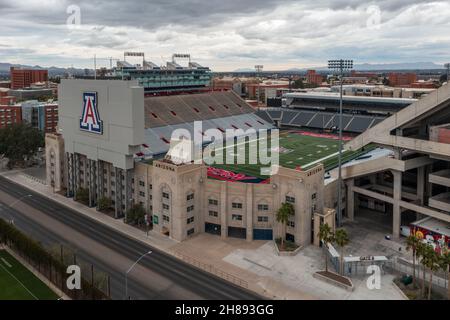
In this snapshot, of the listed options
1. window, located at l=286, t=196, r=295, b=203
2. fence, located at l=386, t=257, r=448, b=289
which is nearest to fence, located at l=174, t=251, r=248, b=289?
window, located at l=286, t=196, r=295, b=203

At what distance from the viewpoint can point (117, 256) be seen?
2143 inches

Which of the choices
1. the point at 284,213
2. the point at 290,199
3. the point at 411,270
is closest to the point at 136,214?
the point at 284,213

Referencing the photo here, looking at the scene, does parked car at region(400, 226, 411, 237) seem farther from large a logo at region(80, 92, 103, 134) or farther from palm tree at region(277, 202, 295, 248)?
large a logo at region(80, 92, 103, 134)

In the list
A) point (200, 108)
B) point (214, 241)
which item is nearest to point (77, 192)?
point (214, 241)

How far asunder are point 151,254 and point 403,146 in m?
39.0

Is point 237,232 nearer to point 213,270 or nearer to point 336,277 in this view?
point 213,270

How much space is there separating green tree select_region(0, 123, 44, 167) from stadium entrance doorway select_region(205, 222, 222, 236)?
208ft

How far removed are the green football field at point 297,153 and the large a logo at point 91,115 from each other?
74.6 ft

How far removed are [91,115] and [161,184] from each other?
19.4 meters

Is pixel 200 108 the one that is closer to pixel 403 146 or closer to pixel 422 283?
pixel 403 146

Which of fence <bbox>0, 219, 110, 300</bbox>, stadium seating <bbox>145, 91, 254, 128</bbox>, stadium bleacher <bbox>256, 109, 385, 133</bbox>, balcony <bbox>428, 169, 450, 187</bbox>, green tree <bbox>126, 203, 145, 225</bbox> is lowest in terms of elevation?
fence <bbox>0, 219, 110, 300</bbox>

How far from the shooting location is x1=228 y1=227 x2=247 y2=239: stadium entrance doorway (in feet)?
200

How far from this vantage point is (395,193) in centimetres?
6178

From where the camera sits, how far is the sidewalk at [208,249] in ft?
152
